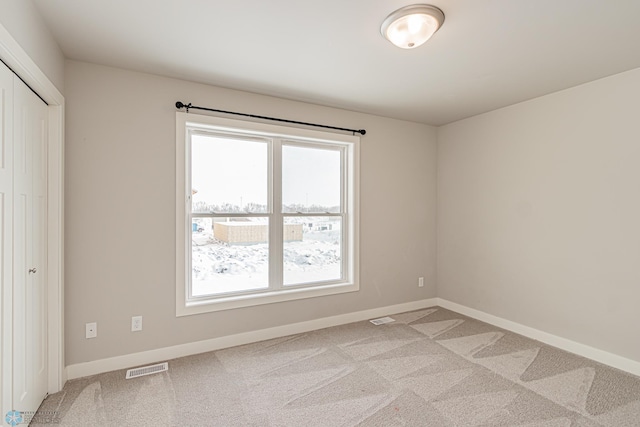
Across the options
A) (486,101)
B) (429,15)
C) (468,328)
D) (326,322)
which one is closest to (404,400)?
(326,322)

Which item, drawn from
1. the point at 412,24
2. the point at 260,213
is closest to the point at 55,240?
the point at 260,213

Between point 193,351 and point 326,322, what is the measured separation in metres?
1.43

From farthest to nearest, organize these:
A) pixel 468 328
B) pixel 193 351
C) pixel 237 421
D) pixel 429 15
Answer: pixel 468 328
pixel 193 351
pixel 237 421
pixel 429 15

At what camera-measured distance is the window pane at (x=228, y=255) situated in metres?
3.21

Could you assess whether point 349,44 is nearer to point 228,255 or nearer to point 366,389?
point 228,255

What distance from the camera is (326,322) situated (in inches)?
147

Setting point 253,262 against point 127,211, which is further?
point 253,262

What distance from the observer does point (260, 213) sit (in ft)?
11.4

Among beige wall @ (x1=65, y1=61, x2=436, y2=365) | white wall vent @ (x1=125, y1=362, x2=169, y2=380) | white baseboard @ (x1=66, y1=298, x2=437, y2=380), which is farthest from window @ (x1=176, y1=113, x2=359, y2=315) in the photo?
white wall vent @ (x1=125, y1=362, x2=169, y2=380)

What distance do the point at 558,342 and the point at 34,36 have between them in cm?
480

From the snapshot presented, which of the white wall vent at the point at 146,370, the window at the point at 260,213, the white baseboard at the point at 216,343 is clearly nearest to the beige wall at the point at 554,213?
the white baseboard at the point at 216,343

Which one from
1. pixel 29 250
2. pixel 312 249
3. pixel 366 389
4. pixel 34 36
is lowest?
pixel 366 389

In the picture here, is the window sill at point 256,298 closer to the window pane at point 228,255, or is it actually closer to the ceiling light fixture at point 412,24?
the window pane at point 228,255

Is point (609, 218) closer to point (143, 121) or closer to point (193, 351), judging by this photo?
point (193, 351)
